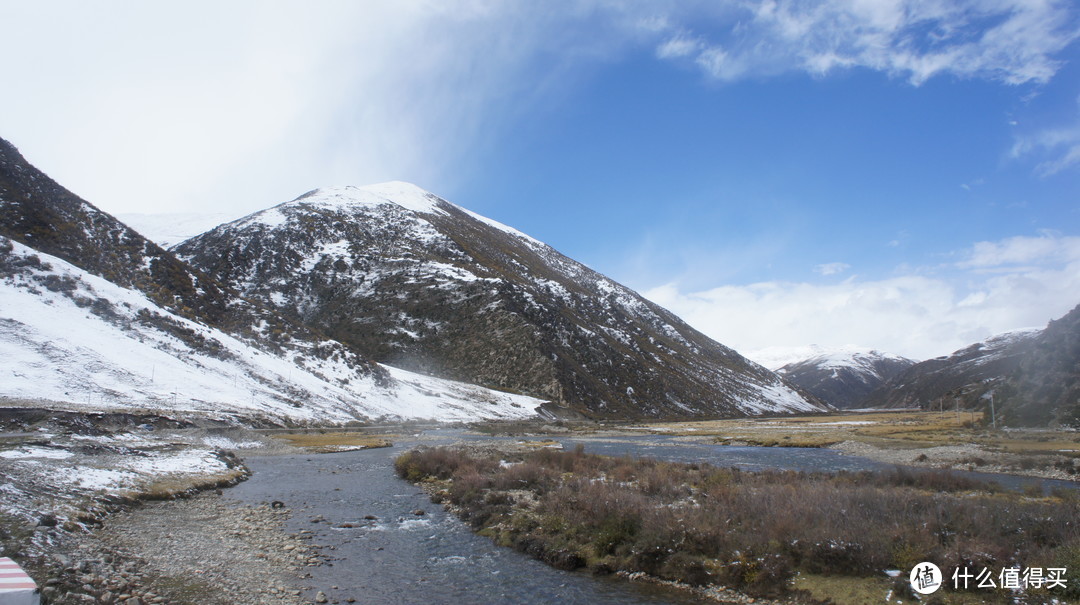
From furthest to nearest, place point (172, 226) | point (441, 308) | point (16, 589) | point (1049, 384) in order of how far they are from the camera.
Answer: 1. point (172, 226)
2. point (441, 308)
3. point (1049, 384)
4. point (16, 589)

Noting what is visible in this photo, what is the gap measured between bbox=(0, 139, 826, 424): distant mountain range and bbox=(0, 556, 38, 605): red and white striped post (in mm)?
38662

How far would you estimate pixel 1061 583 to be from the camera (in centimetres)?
1014

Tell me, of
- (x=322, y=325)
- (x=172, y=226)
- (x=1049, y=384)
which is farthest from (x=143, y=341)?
(x=172, y=226)

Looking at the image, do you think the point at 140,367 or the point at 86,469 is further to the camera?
the point at 140,367

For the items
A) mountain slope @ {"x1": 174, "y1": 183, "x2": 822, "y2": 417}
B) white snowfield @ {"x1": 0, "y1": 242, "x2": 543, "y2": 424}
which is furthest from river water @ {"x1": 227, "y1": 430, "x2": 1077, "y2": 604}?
mountain slope @ {"x1": 174, "y1": 183, "x2": 822, "y2": 417}

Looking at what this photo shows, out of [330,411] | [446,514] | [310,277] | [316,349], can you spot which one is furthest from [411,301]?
[446,514]

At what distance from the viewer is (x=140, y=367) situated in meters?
52.9

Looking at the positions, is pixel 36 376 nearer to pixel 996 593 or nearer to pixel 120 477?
pixel 120 477

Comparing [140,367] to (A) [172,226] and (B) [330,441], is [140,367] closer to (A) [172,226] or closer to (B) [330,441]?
(B) [330,441]

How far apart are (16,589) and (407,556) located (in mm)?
9572

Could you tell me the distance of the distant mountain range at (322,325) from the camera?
5362cm

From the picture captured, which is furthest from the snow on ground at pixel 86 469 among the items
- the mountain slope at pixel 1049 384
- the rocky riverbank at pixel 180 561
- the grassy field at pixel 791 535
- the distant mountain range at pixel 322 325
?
the mountain slope at pixel 1049 384

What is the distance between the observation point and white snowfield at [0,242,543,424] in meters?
44.6

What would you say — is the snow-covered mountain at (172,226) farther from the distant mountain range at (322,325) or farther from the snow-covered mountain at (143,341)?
the snow-covered mountain at (143,341)
